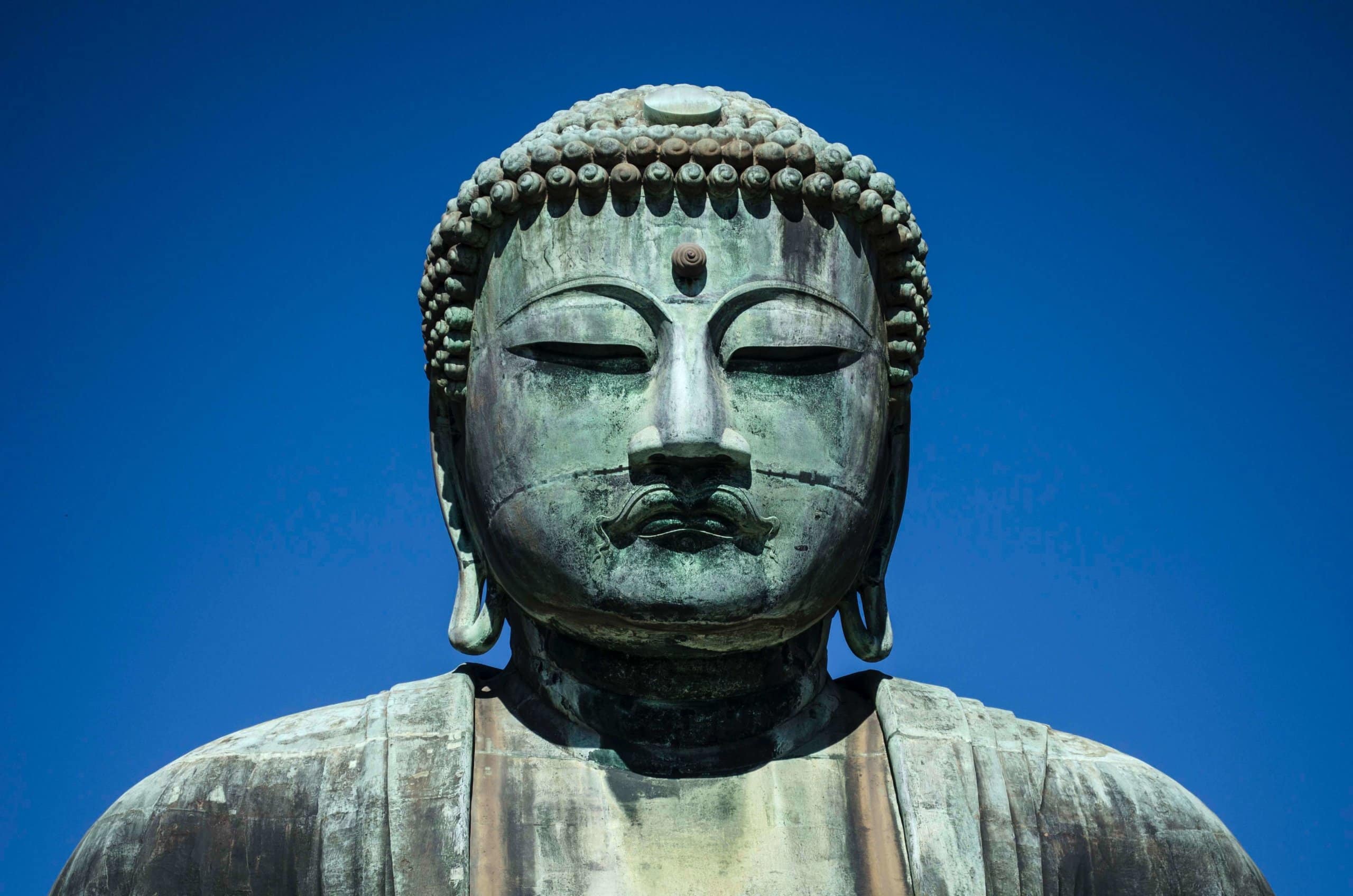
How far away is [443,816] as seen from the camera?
9.05 metres

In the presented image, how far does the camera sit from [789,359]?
9477 millimetres

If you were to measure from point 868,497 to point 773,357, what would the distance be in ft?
2.43

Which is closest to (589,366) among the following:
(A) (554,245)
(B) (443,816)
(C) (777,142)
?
(A) (554,245)

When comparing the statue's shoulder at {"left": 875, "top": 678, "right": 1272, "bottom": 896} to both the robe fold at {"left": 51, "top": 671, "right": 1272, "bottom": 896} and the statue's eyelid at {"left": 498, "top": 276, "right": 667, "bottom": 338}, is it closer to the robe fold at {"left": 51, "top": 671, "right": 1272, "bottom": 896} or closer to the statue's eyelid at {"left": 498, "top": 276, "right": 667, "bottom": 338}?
the robe fold at {"left": 51, "top": 671, "right": 1272, "bottom": 896}

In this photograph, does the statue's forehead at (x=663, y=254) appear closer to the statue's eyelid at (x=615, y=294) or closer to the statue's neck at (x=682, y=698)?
the statue's eyelid at (x=615, y=294)

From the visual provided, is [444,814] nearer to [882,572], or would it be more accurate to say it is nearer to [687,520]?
[687,520]

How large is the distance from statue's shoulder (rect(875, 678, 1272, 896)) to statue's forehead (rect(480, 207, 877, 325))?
183 cm

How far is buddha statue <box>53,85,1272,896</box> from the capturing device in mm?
9125

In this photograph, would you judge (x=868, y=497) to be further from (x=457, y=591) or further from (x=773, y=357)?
(x=457, y=591)

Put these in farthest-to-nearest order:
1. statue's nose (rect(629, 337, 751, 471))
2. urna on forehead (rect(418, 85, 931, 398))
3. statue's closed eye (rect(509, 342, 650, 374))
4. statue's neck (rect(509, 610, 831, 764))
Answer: statue's neck (rect(509, 610, 831, 764))
urna on forehead (rect(418, 85, 931, 398))
statue's closed eye (rect(509, 342, 650, 374))
statue's nose (rect(629, 337, 751, 471))

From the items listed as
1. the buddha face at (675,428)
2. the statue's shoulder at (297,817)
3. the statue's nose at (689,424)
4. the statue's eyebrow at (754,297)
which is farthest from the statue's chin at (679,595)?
the statue's eyebrow at (754,297)

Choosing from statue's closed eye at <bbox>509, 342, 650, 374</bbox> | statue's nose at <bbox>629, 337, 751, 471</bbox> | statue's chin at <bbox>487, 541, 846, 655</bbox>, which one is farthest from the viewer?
statue's closed eye at <bbox>509, 342, 650, 374</bbox>

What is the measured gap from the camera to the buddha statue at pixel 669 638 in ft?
29.9

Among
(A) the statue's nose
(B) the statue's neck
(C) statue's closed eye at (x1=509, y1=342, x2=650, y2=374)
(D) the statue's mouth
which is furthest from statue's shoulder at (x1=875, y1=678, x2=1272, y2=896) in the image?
(C) statue's closed eye at (x1=509, y1=342, x2=650, y2=374)
